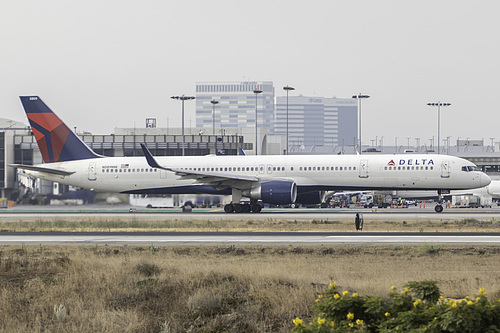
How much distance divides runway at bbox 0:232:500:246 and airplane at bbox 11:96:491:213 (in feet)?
55.3

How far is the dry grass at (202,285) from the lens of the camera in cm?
1548

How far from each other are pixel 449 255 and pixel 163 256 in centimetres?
1039

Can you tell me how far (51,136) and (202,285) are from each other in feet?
145

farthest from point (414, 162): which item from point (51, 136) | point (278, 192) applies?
point (51, 136)

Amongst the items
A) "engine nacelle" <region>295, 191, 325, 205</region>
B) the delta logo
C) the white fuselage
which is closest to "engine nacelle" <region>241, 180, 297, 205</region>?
the white fuselage

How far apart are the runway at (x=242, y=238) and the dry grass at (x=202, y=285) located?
4.50 meters

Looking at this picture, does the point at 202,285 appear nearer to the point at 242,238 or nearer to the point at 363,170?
the point at 242,238

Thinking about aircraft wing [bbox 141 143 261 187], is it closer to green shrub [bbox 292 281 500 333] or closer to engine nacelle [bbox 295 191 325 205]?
engine nacelle [bbox 295 191 325 205]

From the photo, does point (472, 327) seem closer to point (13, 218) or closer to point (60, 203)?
point (13, 218)

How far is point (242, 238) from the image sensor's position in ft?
111

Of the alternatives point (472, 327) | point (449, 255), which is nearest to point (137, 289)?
point (472, 327)

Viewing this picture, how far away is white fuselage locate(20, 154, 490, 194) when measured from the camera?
53.4 meters

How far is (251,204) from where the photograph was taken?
56.3 meters

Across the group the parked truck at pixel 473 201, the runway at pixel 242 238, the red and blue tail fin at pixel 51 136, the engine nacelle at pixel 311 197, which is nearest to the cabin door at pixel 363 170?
the engine nacelle at pixel 311 197
